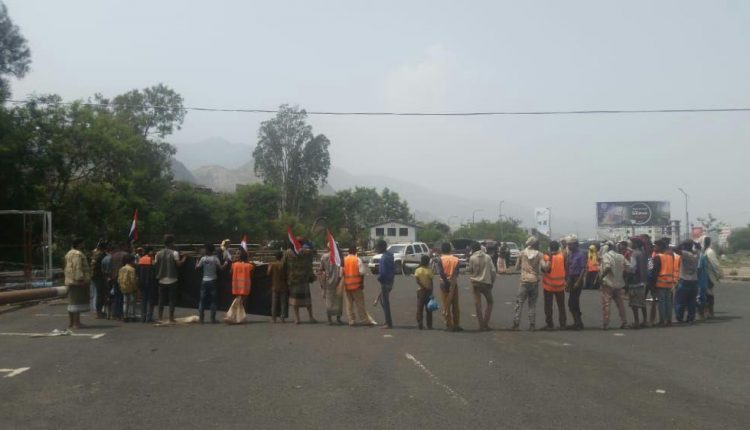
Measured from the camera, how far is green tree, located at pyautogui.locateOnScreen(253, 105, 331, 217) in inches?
2452

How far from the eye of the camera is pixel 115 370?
29.5ft

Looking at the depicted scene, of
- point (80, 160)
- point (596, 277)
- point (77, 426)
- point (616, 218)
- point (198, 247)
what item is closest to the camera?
point (77, 426)

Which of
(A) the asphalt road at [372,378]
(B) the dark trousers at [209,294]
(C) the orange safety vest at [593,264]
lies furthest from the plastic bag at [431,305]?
(C) the orange safety vest at [593,264]

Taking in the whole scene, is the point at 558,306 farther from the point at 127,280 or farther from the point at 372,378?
the point at 127,280

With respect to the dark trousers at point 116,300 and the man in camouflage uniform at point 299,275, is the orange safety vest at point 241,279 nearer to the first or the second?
the man in camouflage uniform at point 299,275

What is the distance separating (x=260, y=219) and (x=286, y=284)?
49.5 meters

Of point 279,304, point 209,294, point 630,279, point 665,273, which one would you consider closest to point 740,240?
point 665,273

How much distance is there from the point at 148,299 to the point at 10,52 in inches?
1007

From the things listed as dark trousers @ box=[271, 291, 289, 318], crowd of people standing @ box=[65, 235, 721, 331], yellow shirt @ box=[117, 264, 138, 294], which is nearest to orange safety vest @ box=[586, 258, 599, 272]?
crowd of people standing @ box=[65, 235, 721, 331]

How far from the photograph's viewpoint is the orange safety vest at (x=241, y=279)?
14.0 meters

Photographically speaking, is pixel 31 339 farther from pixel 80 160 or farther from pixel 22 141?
pixel 80 160

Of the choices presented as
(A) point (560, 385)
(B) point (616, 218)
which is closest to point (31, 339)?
(A) point (560, 385)

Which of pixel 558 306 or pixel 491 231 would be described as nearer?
pixel 558 306

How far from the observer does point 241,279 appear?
1403 cm
